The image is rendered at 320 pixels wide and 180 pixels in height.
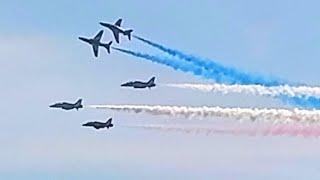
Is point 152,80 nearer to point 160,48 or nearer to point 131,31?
point 131,31

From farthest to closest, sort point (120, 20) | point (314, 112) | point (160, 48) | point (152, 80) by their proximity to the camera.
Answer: point (120, 20)
point (152, 80)
point (160, 48)
point (314, 112)

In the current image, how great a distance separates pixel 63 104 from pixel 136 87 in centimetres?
1852

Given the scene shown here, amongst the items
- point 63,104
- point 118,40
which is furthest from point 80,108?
point 118,40

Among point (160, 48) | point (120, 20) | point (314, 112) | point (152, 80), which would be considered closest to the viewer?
point (314, 112)

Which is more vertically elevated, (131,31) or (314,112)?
(131,31)

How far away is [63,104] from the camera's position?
538ft

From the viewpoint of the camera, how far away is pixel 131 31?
493 feet

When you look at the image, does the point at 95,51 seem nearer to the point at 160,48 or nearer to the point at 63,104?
the point at 63,104

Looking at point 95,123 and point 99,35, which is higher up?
point 99,35

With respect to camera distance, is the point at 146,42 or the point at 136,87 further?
the point at 136,87

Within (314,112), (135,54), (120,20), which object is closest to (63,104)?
(120,20)

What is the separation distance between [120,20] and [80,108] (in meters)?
13.3

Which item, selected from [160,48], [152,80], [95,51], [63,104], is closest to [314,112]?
[160,48]

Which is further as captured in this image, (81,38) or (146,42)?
(81,38)
